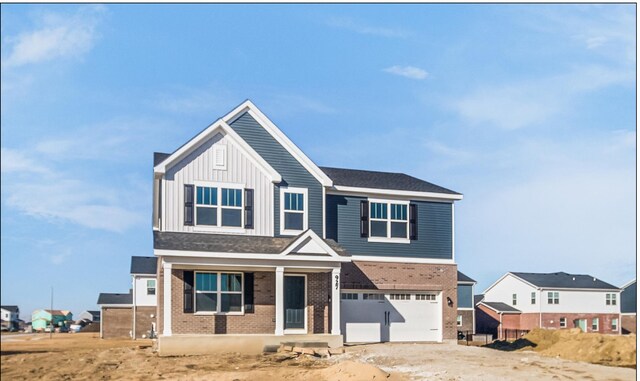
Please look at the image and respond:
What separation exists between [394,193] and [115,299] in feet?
108

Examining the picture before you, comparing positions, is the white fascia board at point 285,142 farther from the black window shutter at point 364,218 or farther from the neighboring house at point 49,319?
the neighboring house at point 49,319

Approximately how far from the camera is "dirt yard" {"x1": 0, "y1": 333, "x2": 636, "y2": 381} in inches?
724

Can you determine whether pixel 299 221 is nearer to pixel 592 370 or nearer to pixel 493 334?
pixel 592 370

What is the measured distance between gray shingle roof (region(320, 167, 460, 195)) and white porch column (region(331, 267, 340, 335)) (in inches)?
163

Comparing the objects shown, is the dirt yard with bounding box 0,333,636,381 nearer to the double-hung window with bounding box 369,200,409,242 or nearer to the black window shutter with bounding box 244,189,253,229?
the black window shutter with bounding box 244,189,253,229

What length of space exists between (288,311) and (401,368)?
6.96 m

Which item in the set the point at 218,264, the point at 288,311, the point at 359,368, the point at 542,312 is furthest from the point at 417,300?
the point at 542,312

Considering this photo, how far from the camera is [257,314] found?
25578mm

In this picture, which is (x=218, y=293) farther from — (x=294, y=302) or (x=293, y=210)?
(x=293, y=210)

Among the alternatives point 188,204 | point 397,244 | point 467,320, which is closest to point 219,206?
point 188,204

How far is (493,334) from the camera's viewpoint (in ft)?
198

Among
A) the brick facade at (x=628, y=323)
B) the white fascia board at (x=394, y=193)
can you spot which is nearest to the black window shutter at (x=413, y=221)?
the white fascia board at (x=394, y=193)

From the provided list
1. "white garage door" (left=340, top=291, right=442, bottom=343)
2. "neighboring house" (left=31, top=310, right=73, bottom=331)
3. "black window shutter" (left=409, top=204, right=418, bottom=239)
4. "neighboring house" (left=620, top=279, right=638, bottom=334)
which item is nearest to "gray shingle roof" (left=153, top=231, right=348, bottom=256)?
"white garage door" (left=340, top=291, right=442, bottom=343)

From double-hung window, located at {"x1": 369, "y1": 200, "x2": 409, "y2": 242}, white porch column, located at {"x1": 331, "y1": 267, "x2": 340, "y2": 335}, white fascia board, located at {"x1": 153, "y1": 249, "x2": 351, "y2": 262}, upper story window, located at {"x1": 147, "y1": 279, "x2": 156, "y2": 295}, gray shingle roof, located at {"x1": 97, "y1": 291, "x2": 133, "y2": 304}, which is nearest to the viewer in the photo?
white fascia board, located at {"x1": 153, "y1": 249, "x2": 351, "y2": 262}
